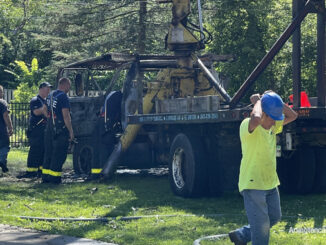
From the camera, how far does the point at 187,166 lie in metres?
11.6

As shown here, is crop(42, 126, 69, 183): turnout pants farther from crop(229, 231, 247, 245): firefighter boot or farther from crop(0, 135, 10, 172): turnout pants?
crop(229, 231, 247, 245): firefighter boot

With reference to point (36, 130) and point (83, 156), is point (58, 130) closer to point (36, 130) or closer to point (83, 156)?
point (36, 130)

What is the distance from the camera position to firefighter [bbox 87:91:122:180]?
14.2 metres

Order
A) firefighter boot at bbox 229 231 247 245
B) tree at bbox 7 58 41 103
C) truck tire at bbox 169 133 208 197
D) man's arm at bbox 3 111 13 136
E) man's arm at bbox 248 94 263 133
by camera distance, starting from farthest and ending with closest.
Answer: tree at bbox 7 58 41 103 < man's arm at bbox 3 111 13 136 < truck tire at bbox 169 133 208 197 < firefighter boot at bbox 229 231 247 245 < man's arm at bbox 248 94 263 133

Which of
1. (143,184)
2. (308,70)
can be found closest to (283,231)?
(143,184)

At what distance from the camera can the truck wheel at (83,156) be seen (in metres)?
15.5

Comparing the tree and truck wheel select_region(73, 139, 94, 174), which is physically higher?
the tree

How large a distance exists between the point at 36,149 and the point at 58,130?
128 cm

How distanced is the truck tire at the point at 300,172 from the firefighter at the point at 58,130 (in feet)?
13.2

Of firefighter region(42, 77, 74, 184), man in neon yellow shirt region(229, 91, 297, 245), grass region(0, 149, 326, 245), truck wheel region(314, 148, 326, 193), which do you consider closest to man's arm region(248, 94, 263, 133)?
man in neon yellow shirt region(229, 91, 297, 245)

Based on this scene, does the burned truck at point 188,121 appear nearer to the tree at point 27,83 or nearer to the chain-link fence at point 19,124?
the chain-link fence at point 19,124

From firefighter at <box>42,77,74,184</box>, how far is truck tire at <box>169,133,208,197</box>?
2.53 m

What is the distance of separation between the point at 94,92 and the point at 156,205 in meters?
5.53

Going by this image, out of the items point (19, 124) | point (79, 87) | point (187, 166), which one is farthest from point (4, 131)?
Answer: point (19, 124)
